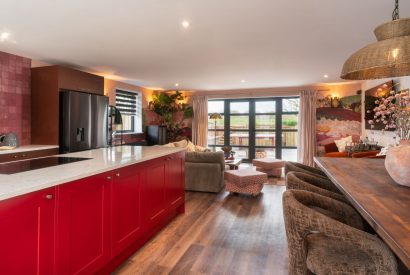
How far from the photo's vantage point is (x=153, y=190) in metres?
2.69

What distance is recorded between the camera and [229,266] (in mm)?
2238

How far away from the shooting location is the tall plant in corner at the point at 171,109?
7734 mm

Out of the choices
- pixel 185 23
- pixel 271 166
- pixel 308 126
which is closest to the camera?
pixel 185 23

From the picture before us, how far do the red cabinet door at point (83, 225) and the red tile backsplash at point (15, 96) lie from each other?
3.05 meters

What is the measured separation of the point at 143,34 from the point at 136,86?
163 inches

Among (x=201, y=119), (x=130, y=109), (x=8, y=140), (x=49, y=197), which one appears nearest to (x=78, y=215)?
(x=49, y=197)

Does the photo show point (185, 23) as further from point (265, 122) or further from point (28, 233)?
point (265, 122)

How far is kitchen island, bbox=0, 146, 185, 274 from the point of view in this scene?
4.38 ft

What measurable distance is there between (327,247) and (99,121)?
4.44m

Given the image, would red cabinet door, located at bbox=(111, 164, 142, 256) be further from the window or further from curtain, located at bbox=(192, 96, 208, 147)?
curtain, located at bbox=(192, 96, 208, 147)

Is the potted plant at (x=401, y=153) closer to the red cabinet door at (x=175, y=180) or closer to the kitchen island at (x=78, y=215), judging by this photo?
the kitchen island at (x=78, y=215)

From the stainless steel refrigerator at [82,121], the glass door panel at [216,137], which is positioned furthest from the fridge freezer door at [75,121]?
the glass door panel at [216,137]

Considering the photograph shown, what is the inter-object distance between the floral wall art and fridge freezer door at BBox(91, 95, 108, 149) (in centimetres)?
546

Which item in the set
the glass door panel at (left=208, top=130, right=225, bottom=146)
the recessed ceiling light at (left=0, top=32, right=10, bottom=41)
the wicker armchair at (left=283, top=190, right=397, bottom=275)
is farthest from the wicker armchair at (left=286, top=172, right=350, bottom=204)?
the glass door panel at (left=208, top=130, right=225, bottom=146)
